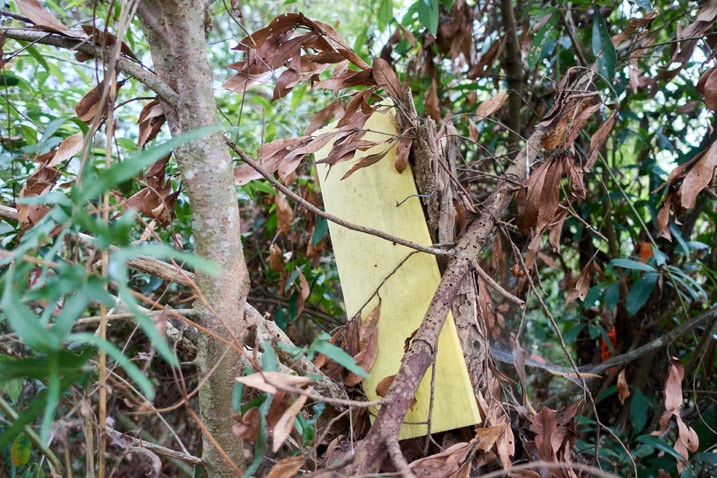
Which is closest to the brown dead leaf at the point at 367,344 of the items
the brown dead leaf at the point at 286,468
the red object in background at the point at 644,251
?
the brown dead leaf at the point at 286,468

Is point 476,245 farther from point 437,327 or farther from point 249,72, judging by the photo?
point 249,72

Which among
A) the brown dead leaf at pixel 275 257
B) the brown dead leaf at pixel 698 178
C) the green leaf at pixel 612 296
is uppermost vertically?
the brown dead leaf at pixel 275 257

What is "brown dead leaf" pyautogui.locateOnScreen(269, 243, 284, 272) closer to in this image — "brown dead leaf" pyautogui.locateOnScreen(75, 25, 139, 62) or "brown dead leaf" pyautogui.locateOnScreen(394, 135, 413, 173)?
"brown dead leaf" pyautogui.locateOnScreen(394, 135, 413, 173)

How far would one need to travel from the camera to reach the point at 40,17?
0.62 meters

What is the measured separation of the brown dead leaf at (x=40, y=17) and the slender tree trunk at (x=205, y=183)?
0.30 ft

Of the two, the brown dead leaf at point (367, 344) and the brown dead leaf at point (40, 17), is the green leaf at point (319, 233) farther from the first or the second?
the brown dead leaf at point (40, 17)

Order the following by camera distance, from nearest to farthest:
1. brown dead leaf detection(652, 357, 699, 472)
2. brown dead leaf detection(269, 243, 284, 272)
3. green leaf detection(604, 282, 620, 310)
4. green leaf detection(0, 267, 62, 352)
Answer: green leaf detection(0, 267, 62, 352)
brown dead leaf detection(652, 357, 699, 472)
brown dead leaf detection(269, 243, 284, 272)
green leaf detection(604, 282, 620, 310)

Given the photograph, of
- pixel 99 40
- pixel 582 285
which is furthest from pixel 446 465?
pixel 99 40

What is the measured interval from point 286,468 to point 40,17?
0.55 meters

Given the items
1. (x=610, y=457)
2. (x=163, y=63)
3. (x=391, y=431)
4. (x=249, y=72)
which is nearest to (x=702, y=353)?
(x=610, y=457)

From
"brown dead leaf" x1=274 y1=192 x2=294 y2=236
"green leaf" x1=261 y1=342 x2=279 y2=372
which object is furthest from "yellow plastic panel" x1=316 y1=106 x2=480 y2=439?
"green leaf" x1=261 y1=342 x2=279 y2=372

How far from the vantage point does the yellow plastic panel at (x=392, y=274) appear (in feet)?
2.47

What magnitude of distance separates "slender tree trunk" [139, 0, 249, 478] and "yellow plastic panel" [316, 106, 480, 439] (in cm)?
21

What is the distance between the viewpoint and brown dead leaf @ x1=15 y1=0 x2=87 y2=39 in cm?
61
